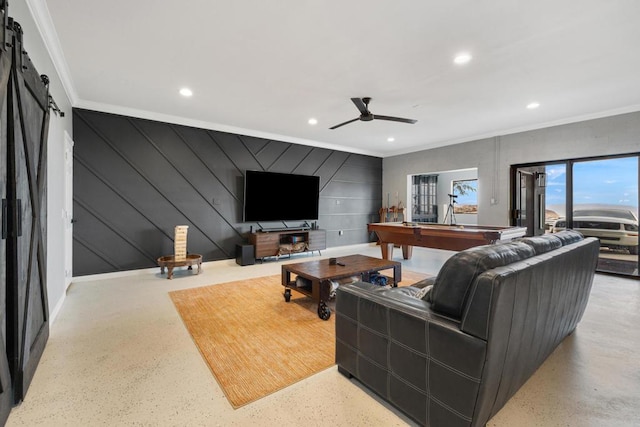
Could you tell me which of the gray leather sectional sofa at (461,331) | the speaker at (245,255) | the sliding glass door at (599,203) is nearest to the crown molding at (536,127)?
the sliding glass door at (599,203)

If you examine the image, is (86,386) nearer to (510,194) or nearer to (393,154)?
(510,194)


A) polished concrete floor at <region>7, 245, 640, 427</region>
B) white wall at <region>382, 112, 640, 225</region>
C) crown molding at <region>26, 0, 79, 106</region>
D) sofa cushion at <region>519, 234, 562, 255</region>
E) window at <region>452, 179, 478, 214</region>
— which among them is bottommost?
polished concrete floor at <region>7, 245, 640, 427</region>

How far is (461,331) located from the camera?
Answer: 4.17 ft

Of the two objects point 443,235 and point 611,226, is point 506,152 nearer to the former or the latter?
point 611,226

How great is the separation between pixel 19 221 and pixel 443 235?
4.50 m

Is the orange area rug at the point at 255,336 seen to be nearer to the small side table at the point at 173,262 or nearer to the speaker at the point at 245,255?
the small side table at the point at 173,262

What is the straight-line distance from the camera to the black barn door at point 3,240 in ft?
4.79

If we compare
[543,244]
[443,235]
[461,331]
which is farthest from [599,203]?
[461,331]

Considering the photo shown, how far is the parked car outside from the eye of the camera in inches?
183

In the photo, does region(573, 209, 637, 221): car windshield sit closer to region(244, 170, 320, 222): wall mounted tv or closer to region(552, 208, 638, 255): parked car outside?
region(552, 208, 638, 255): parked car outside

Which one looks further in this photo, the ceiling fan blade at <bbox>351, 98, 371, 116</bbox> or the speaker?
the speaker

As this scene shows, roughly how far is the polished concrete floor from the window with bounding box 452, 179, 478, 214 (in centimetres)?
671

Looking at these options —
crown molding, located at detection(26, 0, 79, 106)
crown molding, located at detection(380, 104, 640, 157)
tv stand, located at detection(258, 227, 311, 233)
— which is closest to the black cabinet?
crown molding, located at detection(26, 0, 79, 106)

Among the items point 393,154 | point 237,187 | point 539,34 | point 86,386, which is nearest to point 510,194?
point 393,154
